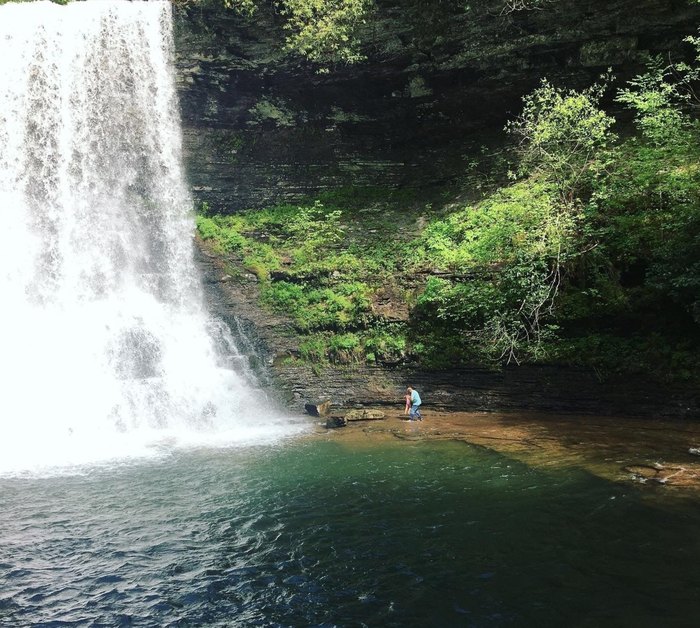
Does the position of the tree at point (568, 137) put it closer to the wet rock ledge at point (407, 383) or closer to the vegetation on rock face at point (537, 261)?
the vegetation on rock face at point (537, 261)

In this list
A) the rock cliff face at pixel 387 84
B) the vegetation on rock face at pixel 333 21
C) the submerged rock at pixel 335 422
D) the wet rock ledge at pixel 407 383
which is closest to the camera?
the wet rock ledge at pixel 407 383

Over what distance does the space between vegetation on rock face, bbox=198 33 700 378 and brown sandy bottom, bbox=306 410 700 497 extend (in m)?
1.61

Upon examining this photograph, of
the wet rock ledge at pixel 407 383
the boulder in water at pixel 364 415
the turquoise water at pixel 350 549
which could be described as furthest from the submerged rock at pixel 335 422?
the turquoise water at pixel 350 549

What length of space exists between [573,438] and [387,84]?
14138 millimetres

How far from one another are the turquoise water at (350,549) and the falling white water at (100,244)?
493 cm

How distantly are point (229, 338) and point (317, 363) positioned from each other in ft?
10.2

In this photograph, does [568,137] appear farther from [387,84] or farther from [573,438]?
[573,438]

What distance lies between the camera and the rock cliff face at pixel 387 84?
17484 millimetres

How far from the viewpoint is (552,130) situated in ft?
49.9

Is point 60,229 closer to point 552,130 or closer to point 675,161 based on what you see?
point 552,130

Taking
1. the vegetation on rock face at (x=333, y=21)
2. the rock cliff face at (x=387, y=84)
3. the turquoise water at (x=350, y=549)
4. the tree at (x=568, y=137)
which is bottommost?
the turquoise water at (x=350, y=549)

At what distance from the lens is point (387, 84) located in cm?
2027

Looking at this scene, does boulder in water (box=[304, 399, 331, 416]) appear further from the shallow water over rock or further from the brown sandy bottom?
the shallow water over rock

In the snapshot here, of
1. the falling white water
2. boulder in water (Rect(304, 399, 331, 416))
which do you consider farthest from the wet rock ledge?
the falling white water
